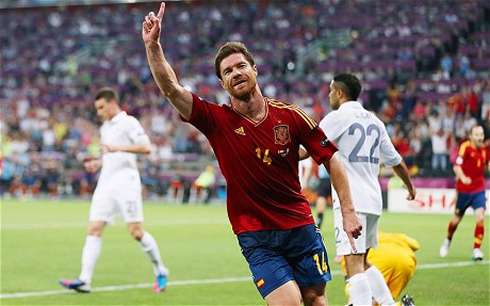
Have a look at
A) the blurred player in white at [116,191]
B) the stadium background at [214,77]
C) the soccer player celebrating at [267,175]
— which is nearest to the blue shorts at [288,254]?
the soccer player celebrating at [267,175]

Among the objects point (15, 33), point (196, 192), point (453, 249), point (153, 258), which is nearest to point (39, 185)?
point (196, 192)

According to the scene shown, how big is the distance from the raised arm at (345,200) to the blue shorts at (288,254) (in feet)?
1.06

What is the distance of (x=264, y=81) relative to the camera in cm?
3681

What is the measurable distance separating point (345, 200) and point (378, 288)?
2649 millimetres

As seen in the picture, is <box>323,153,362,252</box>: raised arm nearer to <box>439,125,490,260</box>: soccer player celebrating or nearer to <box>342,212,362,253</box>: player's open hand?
<box>342,212,362,253</box>: player's open hand

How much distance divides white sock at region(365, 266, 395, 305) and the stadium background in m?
15.2

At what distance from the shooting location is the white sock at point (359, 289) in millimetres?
8281

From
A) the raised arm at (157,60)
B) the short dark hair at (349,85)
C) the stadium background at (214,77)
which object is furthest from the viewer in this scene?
the stadium background at (214,77)

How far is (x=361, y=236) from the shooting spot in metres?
8.59

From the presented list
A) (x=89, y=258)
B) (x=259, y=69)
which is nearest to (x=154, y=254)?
(x=89, y=258)

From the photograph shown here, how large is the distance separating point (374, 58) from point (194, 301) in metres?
25.7

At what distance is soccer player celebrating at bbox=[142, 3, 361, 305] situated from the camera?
627 centimetres

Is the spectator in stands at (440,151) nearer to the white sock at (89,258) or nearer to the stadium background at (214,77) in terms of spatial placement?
the stadium background at (214,77)

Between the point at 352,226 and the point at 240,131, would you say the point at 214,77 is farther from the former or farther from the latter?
the point at 352,226
